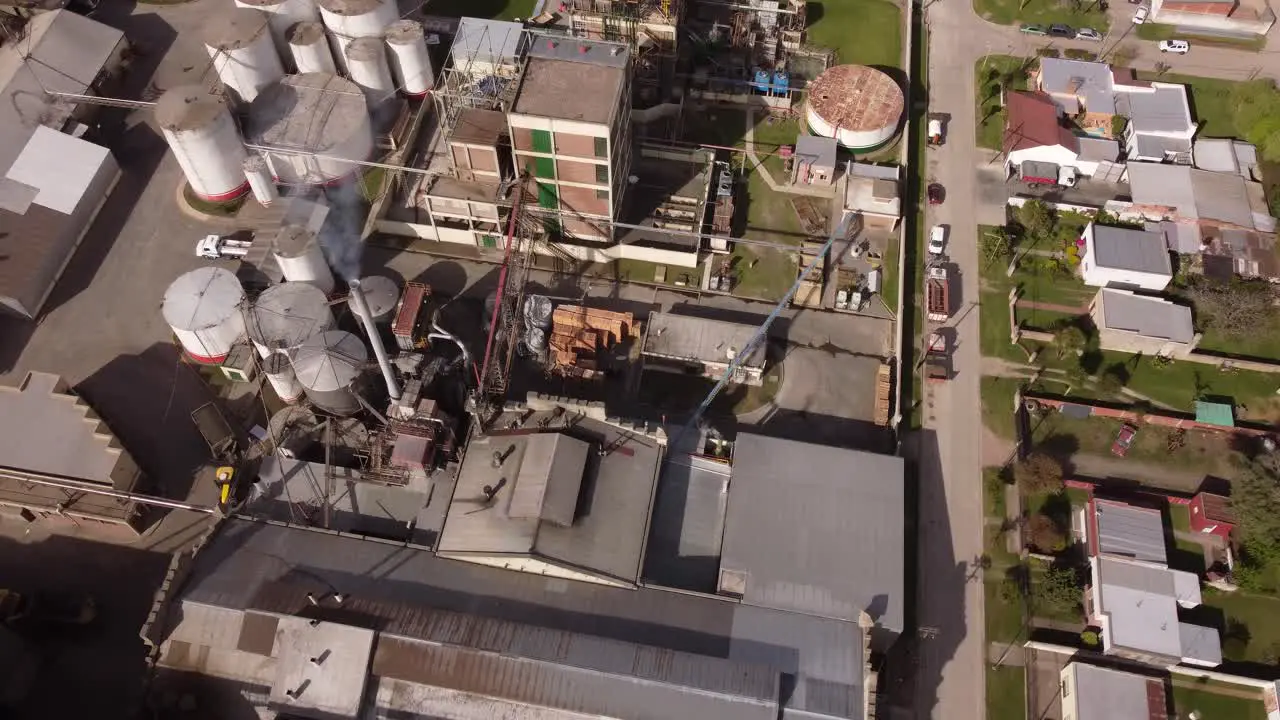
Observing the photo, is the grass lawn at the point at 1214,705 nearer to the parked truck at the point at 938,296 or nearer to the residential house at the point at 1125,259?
the parked truck at the point at 938,296

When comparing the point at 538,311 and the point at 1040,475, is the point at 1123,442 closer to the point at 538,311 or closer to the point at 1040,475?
the point at 1040,475

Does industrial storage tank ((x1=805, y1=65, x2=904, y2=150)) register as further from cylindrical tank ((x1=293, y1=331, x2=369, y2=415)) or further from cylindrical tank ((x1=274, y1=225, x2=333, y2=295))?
cylindrical tank ((x1=293, y1=331, x2=369, y2=415))

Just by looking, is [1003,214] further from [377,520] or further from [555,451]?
[377,520]

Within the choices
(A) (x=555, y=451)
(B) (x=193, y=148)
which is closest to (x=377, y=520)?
(A) (x=555, y=451)

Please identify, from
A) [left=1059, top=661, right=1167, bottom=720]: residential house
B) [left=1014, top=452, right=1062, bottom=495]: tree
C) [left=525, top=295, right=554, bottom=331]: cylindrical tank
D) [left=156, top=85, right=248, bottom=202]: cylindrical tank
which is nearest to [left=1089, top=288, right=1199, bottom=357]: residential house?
[left=1014, top=452, right=1062, bottom=495]: tree

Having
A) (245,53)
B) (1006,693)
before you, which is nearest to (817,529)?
(1006,693)

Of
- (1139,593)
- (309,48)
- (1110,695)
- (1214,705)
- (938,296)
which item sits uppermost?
(309,48)

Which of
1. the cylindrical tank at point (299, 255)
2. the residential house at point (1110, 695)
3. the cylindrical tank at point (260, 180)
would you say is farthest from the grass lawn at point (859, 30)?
the residential house at point (1110, 695)
